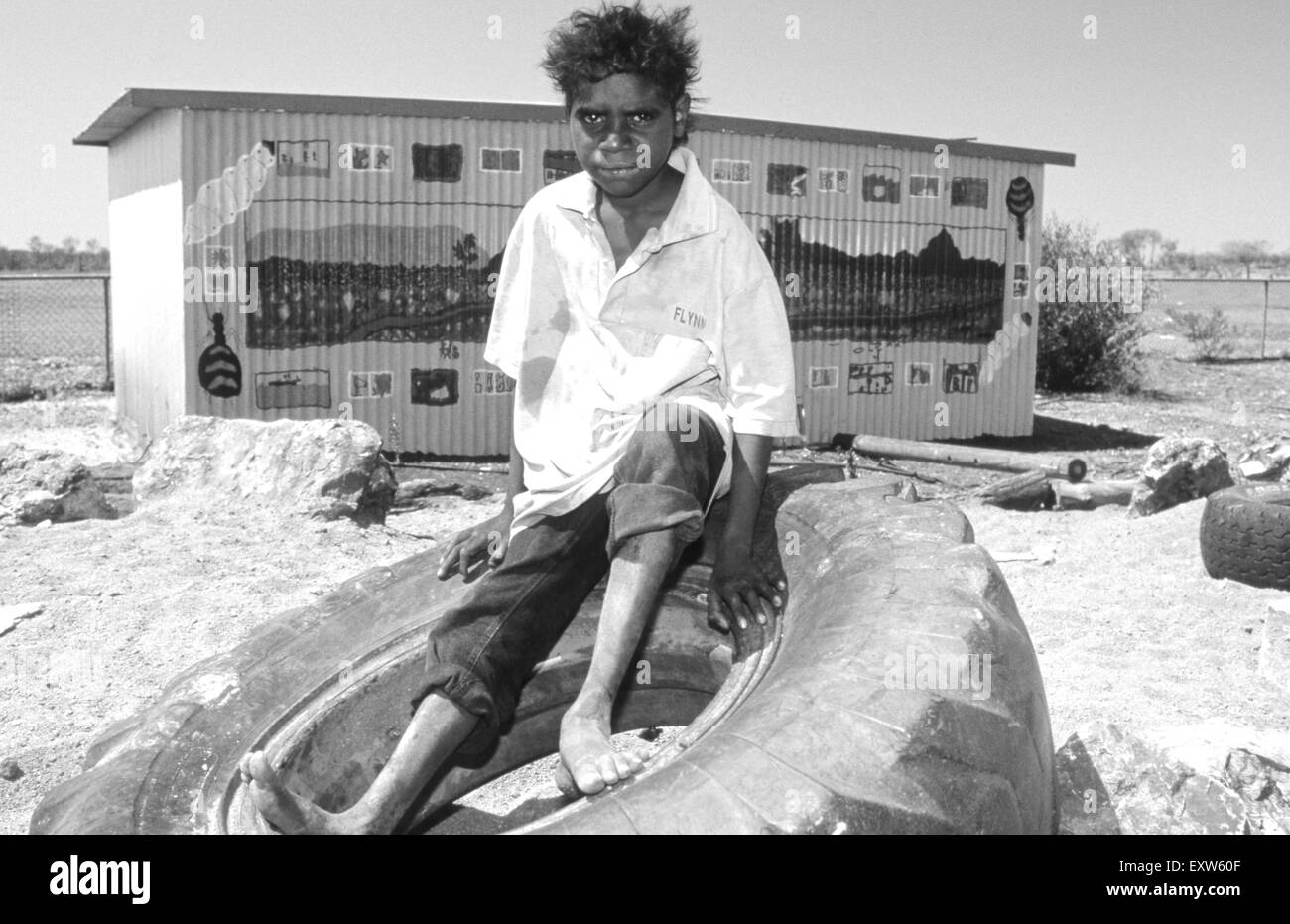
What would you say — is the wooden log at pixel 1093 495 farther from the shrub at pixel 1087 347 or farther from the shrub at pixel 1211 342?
the shrub at pixel 1211 342

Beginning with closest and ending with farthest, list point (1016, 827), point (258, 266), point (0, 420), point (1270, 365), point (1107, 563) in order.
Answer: point (1016, 827) < point (1107, 563) < point (258, 266) < point (0, 420) < point (1270, 365)

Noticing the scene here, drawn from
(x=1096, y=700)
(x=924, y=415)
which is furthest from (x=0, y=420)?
(x=1096, y=700)

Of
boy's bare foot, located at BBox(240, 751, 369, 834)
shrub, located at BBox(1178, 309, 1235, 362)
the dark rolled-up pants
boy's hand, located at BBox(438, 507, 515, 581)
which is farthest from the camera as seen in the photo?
shrub, located at BBox(1178, 309, 1235, 362)

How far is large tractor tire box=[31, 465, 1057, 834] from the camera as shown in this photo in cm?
212

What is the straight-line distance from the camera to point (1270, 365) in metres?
20.8

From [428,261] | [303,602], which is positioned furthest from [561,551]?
[428,261]

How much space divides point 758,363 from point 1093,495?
22.4ft

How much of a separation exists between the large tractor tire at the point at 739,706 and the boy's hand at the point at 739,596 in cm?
4

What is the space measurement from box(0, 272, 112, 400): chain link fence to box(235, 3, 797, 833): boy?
1143cm

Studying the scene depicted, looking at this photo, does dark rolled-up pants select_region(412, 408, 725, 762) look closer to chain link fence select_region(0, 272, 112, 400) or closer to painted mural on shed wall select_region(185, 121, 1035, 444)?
painted mural on shed wall select_region(185, 121, 1035, 444)

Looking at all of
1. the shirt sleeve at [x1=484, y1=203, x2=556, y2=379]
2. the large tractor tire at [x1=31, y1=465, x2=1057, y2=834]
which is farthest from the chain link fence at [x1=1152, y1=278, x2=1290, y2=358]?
the shirt sleeve at [x1=484, y1=203, x2=556, y2=379]

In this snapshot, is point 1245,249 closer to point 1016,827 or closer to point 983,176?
point 983,176

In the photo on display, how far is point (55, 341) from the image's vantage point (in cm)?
2442

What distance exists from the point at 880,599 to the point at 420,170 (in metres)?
9.59
